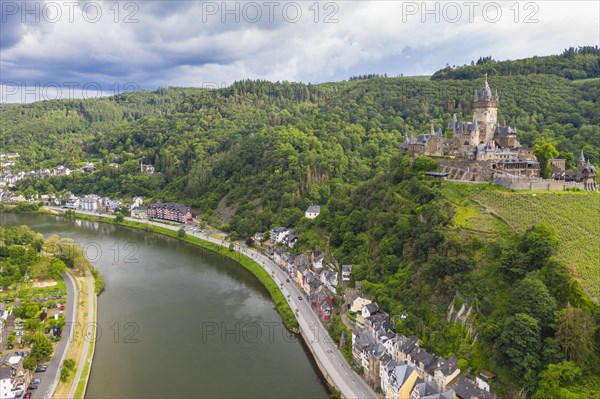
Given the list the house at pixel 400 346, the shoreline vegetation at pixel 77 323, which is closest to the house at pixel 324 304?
the house at pixel 400 346

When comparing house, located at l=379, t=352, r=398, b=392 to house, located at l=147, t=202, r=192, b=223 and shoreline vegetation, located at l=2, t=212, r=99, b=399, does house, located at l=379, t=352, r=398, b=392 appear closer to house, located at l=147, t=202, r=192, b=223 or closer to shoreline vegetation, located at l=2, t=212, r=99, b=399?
shoreline vegetation, located at l=2, t=212, r=99, b=399

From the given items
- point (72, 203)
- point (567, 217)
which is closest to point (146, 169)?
point (72, 203)

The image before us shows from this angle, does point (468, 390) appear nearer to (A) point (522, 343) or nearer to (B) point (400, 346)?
(A) point (522, 343)

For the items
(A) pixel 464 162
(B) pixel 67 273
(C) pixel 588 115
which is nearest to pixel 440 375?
(A) pixel 464 162

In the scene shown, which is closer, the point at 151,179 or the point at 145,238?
the point at 145,238

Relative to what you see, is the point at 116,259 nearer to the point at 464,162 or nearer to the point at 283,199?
the point at 283,199

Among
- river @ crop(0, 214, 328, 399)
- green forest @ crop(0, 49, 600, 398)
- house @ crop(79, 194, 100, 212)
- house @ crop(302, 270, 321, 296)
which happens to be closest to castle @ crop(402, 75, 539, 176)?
green forest @ crop(0, 49, 600, 398)
